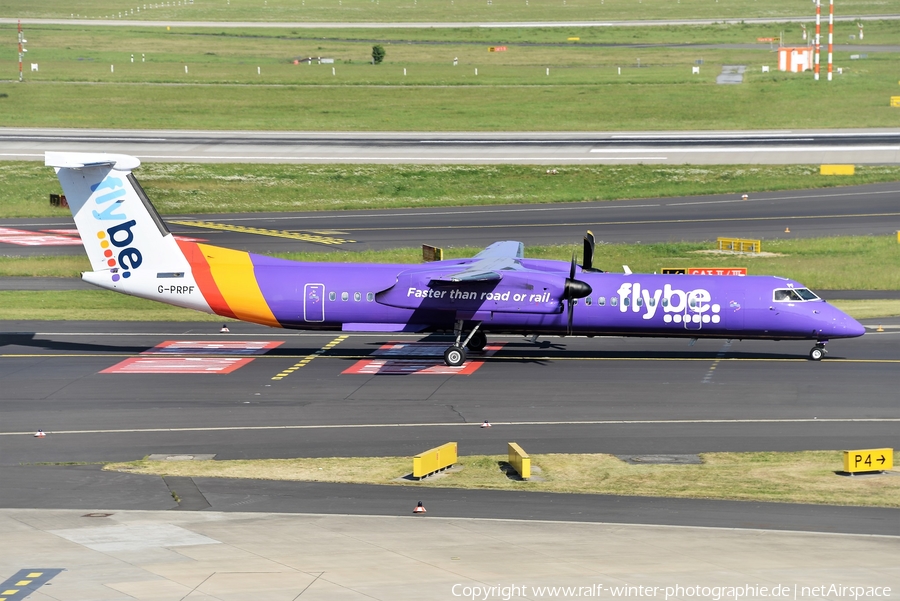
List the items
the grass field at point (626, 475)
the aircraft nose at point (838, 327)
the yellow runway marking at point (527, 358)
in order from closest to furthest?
1. the grass field at point (626, 475)
2. the aircraft nose at point (838, 327)
3. the yellow runway marking at point (527, 358)

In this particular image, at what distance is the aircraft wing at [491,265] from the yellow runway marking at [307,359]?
5.59m

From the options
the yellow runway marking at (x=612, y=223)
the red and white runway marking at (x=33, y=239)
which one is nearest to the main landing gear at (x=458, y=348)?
the yellow runway marking at (x=612, y=223)

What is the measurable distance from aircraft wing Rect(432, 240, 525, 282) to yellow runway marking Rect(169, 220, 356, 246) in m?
17.2

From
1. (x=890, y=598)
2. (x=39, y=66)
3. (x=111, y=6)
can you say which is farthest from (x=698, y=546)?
(x=111, y=6)

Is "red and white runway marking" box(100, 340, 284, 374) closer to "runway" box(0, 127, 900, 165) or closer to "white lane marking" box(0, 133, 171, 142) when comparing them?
"runway" box(0, 127, 900, 165)

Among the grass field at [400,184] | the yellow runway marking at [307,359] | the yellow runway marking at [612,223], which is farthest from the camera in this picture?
the grass field at [400,184]

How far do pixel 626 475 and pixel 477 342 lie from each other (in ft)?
45.4

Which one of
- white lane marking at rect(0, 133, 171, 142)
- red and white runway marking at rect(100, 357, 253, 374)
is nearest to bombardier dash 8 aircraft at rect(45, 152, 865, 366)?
red and white runway marking at rect(100, 357, 253, 374)

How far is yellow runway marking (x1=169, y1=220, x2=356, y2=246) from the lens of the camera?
5762 cm

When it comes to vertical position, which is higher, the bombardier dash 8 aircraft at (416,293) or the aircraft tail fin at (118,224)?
the aircraft tail fin at (118,224)

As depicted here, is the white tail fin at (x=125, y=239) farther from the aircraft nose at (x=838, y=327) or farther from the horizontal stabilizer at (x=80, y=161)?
the aircraft nose at (x=838, y=327)

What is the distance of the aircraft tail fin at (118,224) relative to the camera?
37.8 metres

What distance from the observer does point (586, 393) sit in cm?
3438

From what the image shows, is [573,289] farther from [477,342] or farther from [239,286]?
[239,286]
